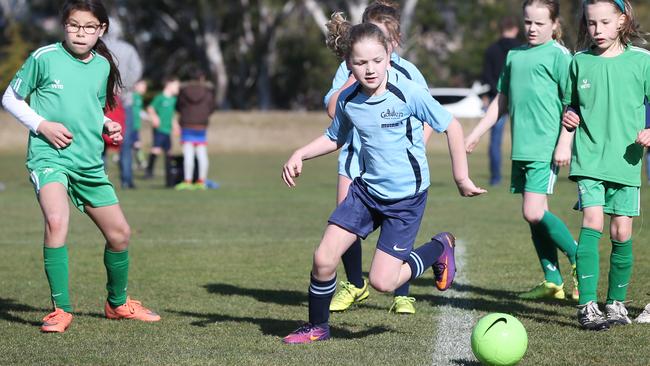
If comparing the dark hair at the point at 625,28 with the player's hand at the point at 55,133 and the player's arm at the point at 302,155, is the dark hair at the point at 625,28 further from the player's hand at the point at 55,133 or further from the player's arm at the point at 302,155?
the player's hand at the point at 55,133

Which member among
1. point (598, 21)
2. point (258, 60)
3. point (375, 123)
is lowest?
point (258, 60)

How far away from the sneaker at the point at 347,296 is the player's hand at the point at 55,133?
2.02 metres

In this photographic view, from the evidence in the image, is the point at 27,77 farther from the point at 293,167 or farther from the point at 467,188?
the point at 467,188

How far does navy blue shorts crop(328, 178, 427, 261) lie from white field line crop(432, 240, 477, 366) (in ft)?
1.77

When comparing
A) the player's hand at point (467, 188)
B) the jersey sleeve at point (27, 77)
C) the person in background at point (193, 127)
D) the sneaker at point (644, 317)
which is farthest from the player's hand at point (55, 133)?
the person in background at point (193, 127)

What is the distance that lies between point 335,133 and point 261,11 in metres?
37.0

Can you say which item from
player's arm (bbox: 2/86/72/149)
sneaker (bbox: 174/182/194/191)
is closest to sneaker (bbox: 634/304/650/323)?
player's arm (bbox: 2/86/72/149)

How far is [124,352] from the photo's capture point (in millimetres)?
5695

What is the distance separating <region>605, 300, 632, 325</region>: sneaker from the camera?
6.26 meters

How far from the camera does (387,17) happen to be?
22.6 feet

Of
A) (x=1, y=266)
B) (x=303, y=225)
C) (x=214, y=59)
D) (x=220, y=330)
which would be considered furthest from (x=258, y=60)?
(x=220, y=330)

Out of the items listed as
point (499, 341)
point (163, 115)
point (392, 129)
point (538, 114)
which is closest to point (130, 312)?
point (392, 129)

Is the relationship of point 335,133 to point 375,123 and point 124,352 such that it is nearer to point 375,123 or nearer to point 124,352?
point 375,123

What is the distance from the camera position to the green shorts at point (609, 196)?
6234 millimetres
